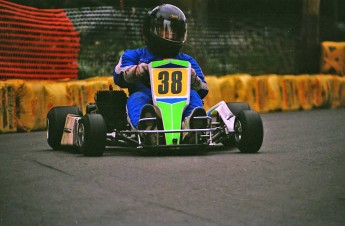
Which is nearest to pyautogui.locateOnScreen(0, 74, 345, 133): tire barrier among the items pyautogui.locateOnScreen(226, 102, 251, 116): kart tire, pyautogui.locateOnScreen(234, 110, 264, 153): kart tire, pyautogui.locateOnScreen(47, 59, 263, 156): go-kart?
pyautogui.locateOnScreen(47, 59, 263, 156): go-kart

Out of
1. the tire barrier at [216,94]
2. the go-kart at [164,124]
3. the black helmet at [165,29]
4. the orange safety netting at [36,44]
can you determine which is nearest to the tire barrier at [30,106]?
the tire barrier at [216,94]

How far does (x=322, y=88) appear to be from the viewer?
61.6 feet

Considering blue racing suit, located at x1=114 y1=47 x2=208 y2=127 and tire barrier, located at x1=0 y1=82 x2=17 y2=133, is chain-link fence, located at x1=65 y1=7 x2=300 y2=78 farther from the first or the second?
blue racing suit, located at x1=114 y1=47 x2=208 y2=127

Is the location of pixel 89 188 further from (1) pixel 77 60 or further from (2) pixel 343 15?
(2) pixel 343 15

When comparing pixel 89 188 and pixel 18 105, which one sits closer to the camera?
pixel 89 188

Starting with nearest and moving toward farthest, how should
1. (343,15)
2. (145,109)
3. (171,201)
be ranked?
(171,201) < (145,109) < (343,15)

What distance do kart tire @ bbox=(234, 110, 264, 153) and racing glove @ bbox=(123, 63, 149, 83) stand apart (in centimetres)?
105

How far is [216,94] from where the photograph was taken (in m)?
16.5

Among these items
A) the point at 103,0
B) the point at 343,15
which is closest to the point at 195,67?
the point at 103,0

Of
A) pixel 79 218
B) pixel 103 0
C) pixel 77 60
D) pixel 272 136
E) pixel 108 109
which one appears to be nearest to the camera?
pixel 79 218

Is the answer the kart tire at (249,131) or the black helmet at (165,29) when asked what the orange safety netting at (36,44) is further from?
the kart tire at (249,131)

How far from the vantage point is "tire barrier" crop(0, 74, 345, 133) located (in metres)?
13.3

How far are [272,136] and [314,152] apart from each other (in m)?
2.34

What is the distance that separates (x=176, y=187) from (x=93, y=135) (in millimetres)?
2166
